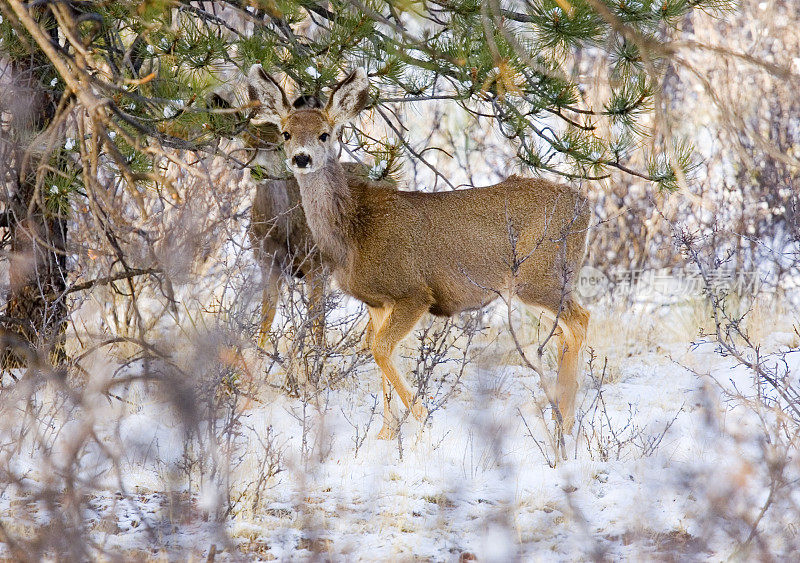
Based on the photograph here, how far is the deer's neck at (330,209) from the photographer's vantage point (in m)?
6.49

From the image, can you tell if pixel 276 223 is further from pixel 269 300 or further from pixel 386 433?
pixel 386 433

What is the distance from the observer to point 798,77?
253 cm

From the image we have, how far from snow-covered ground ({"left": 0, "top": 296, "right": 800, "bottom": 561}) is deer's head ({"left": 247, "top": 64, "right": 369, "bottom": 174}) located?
1.45 meters

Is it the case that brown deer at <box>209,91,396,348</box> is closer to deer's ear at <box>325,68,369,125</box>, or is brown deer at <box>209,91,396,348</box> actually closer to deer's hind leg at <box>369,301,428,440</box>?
deer's ear at <box>325,68,369,125</box>

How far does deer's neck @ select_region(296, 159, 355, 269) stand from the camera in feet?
21.3

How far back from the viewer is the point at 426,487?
486cm

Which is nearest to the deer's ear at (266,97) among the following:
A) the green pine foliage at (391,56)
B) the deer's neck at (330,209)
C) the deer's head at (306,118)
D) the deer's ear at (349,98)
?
the deer's head at (306,118)

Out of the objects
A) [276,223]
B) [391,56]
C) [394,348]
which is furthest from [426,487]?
[276,223]

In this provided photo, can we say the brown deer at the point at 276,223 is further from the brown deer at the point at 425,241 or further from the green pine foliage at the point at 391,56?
the green pine foliage at the point at 391,56

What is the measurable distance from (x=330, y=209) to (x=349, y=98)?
85cm

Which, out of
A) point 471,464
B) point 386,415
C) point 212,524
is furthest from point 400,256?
point 212,524

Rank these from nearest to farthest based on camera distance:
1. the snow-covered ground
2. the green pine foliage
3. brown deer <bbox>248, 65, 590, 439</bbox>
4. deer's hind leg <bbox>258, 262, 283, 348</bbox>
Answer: the snow-covered ground
the green pine foliage
brown deer <bbox>248, 65, 590, 439</bbox>
deer's hind leg <bbox>258, 262, 283, 348</bbox>

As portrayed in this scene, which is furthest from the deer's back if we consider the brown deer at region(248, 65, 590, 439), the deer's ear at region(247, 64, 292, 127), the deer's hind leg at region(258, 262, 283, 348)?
the deer's hind leg at region(258, 262, 283, 348)

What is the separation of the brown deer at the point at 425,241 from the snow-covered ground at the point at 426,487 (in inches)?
24.7
